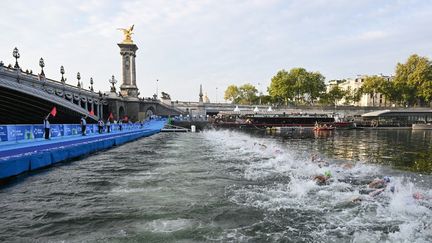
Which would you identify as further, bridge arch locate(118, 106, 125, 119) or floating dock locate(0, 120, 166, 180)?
bridge arch locate(118, 106, 125, 119)

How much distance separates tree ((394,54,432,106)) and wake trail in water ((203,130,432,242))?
368 ft

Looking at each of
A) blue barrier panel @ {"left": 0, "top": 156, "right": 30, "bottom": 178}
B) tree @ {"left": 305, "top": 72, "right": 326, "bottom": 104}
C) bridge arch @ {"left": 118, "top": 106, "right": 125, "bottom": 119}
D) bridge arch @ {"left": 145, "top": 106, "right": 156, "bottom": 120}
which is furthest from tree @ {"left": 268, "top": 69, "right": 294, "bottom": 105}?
blue barrier panel @ {"left": 0, "top": 156, "right": 30, "bottom": 178}

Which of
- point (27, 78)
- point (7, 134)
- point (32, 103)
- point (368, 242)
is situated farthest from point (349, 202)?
point (32, 103)

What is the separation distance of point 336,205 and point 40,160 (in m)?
16.4

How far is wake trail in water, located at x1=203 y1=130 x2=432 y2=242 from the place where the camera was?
812 cm

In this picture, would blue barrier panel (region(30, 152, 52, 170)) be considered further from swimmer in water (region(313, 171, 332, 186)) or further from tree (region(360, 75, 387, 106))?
tree (region(360, 75, 387, 106))

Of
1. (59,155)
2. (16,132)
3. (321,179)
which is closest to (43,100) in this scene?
(16,132)

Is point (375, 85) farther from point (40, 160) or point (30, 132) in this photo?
point (40, 160)

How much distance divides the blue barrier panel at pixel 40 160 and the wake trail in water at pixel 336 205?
11792 millimetres

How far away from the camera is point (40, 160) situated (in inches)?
688

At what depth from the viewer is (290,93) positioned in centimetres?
11850

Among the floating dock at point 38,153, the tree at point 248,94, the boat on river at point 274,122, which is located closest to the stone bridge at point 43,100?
the floating dock at point 38,153

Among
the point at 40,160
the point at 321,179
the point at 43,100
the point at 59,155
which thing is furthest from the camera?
the point at 43,100

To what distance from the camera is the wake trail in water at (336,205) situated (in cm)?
812
